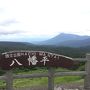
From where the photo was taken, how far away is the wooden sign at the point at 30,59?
31.0 ft

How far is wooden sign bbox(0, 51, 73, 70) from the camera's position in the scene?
31.0 ft

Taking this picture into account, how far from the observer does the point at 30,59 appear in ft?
32.3

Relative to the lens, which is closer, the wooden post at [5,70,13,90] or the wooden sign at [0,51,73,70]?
the wooden sign at [0,51,73,70]

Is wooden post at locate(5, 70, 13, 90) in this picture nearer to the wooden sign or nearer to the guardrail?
the guardrail

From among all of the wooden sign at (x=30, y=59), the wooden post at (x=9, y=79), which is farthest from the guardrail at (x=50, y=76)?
the wooden sign at (x=30, y=59)

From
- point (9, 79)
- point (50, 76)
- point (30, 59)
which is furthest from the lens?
point (50, 76)

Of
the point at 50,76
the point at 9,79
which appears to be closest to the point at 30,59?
the point at 9,79

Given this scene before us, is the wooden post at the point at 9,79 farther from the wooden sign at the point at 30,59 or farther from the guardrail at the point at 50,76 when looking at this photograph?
the wooden sign at the point at 30,59

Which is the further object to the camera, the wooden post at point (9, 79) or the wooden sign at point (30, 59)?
the wooden post at point (9, 79)

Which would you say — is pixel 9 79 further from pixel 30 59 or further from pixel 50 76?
pixel 50 76

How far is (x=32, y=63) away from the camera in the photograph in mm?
9945

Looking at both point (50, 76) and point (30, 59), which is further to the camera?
point (50, 76)

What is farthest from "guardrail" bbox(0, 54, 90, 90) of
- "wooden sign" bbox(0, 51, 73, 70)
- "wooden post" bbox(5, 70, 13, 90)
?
"wooden sign" bbox(0, 51, 73, 70)

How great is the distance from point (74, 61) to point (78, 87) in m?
1.31
